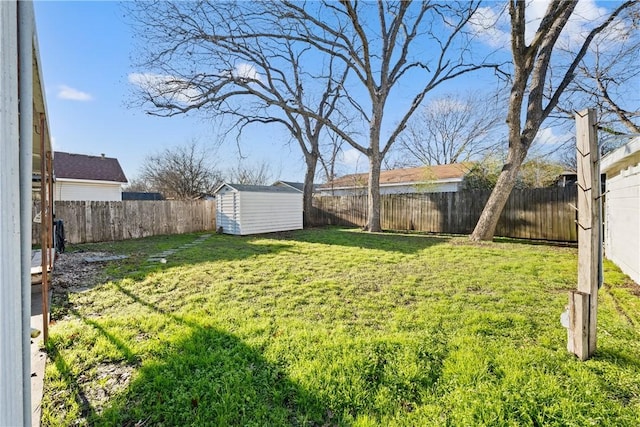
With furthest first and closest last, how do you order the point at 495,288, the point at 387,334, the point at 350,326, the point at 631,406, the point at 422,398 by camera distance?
1. the point at 495,288
2. the point at 350,326
3. the point at 387,334
4. the point at 422,398
5. the point at 631,406

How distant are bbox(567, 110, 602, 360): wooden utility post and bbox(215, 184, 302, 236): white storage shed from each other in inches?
401

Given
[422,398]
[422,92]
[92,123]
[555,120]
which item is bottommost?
[422,398]

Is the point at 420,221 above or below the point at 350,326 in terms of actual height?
above

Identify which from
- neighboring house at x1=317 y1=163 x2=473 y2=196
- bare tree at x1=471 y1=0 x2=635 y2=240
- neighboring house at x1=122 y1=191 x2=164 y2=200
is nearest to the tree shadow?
bare tree at x1=471 y1=0 x2=635 y2=240

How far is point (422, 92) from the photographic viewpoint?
1131 centimetres

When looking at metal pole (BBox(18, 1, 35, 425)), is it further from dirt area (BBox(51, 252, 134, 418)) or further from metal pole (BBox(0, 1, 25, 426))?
dirt area (BBox(51, 252, 134, 418))

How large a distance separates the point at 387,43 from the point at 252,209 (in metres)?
8.05

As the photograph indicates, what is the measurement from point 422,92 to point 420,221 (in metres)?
5.03

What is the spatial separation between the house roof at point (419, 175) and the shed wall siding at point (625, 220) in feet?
37.4

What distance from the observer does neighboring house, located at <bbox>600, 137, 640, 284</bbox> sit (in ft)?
13.6

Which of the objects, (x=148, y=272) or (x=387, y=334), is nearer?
(x=387, y=334)

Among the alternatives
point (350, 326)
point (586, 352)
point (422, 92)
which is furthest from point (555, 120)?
point (350, 326)

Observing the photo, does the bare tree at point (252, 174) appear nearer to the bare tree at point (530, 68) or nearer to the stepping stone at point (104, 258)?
the stepping stone at point (104, 258)

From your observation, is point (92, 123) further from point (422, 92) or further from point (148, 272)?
point (422, 92)
